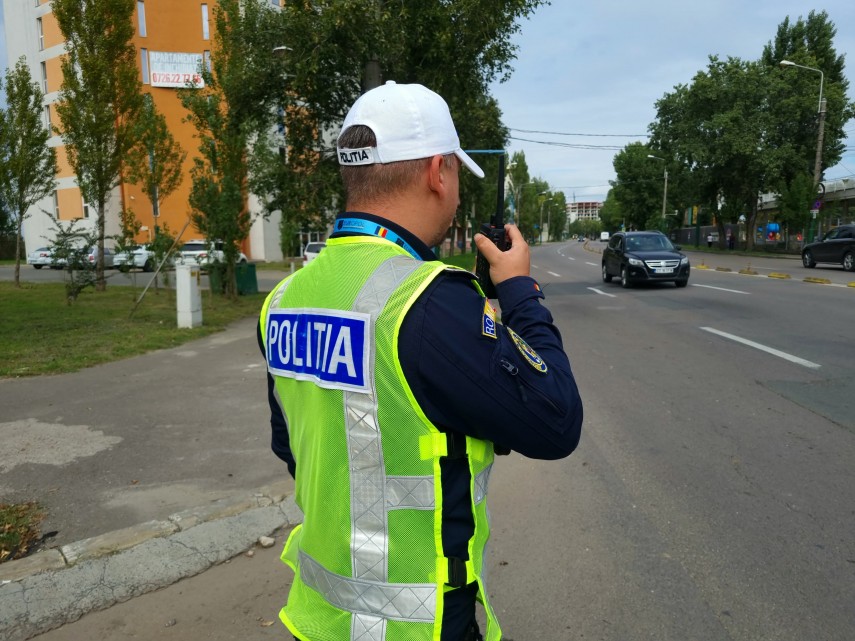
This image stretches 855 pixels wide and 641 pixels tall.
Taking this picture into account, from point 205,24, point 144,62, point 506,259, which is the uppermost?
point 205,24

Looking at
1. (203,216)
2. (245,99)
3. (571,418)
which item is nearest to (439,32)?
(245,99)

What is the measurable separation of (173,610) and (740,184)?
4710cm

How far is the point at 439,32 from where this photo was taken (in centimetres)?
1362

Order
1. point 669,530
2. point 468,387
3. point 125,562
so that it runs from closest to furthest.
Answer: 1. point 468,387
2. point 125,562
3. point 669,530

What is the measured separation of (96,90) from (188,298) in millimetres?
7371

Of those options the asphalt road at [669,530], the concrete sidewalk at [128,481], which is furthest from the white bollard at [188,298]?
the asphalt road at [669,530]

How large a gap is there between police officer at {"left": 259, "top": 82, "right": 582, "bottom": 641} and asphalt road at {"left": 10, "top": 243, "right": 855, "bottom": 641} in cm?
173

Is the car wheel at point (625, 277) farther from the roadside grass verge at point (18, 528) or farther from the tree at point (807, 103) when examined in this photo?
the tree at point (807, 103)

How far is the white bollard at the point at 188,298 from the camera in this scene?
37.8 ft

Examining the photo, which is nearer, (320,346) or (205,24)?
(320,346)

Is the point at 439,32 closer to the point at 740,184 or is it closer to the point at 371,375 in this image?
the point at 371,375

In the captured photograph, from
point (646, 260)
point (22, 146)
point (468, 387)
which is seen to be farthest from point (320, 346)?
point (22, 146)

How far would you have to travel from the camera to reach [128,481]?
4.56 metres

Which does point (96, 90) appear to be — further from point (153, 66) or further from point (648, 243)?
point (153, 66)
